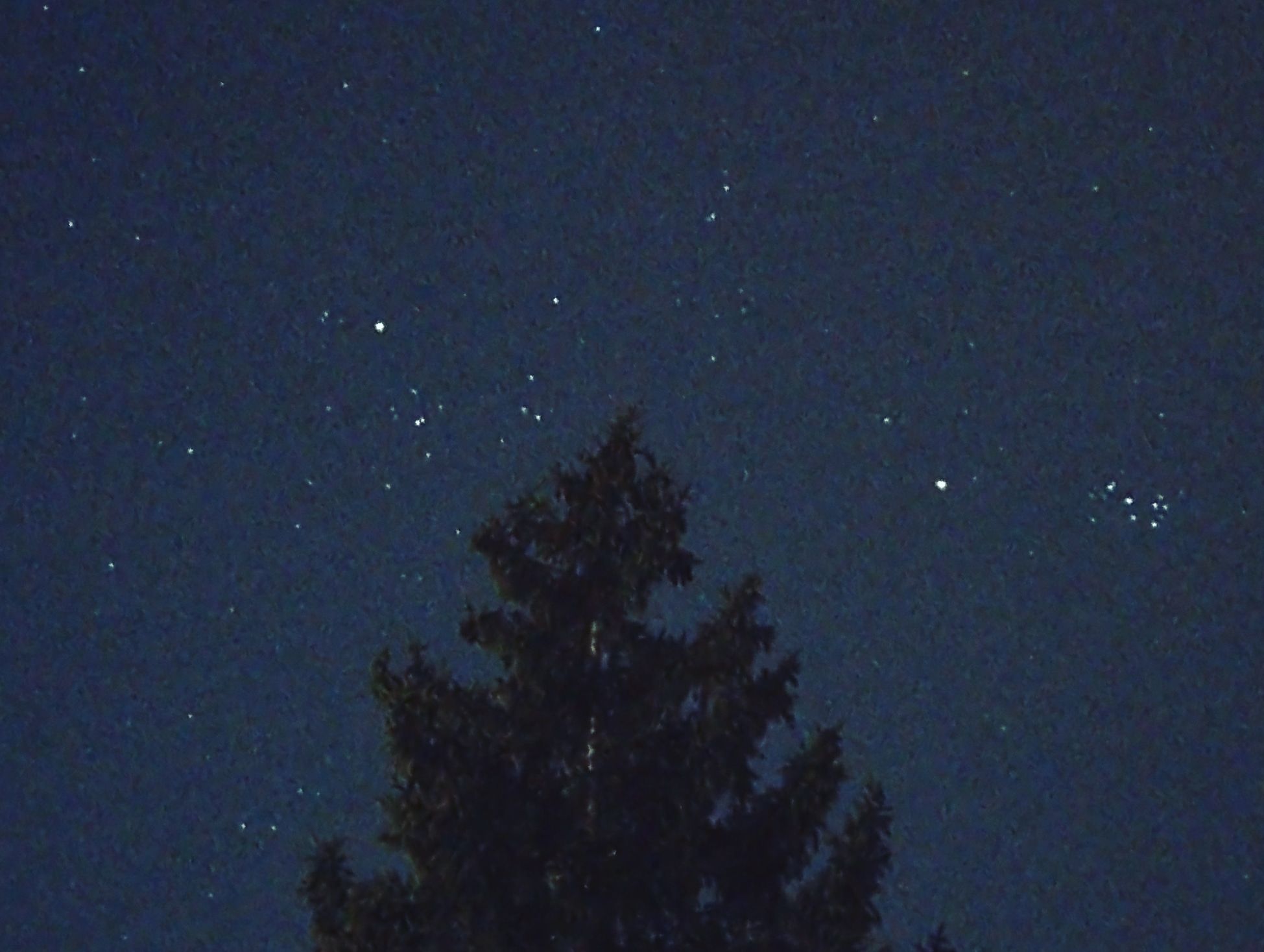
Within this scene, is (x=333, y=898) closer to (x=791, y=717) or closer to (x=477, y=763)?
(x=477, y=763)

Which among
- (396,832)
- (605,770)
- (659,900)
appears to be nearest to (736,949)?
(659,900)

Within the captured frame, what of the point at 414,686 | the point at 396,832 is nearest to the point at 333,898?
the point at 396,832

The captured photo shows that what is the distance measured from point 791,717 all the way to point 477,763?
1.64 m

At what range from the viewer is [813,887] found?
10.1 metres

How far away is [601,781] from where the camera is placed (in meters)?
9.80

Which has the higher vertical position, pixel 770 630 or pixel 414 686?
pixel 770 630

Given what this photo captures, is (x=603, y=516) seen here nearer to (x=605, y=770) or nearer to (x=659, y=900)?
(x=605, y=770)

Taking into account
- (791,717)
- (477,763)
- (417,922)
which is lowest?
(417,922)

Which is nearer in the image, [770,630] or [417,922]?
[417,922]

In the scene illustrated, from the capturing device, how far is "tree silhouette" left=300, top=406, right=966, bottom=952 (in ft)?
31.8

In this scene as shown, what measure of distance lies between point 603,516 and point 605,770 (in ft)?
4.31

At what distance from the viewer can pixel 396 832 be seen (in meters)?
9.94

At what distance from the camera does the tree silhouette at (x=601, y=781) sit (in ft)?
31.8

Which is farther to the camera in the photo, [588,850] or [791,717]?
[791,717]
